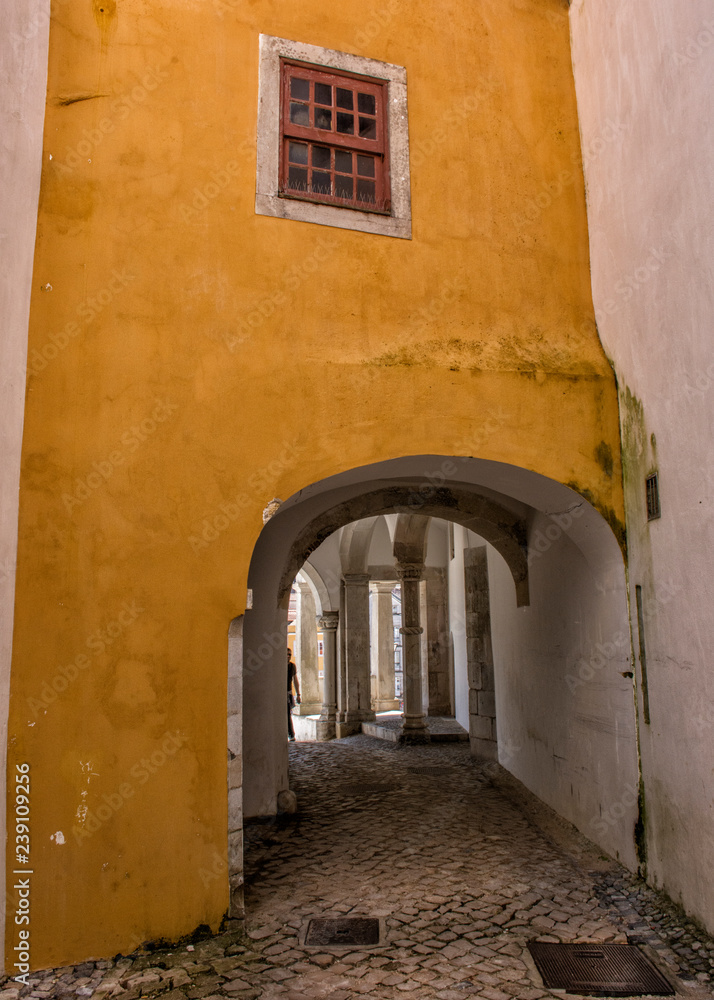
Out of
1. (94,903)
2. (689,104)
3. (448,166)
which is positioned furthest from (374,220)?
(94,903)

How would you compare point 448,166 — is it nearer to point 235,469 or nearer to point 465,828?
point 235,469

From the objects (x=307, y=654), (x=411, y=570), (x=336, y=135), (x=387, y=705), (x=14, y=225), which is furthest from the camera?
(x=307, y=654)

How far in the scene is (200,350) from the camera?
15.3ft

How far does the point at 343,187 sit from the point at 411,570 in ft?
27.0

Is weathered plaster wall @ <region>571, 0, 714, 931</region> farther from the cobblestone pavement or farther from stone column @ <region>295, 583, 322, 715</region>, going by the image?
stone column @ <region>295, 583, 322, 715</region>

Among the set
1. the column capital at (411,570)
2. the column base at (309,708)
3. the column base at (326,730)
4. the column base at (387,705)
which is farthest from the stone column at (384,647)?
the column capital at (411,570)

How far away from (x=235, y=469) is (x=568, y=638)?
3307 millimetres

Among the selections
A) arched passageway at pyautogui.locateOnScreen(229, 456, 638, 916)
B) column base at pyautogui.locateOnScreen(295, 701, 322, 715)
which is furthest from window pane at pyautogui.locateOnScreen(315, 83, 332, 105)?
column base at pyautogui.locateOnScreen(295, 701, 322, 715)

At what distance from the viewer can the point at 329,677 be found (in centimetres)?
1411

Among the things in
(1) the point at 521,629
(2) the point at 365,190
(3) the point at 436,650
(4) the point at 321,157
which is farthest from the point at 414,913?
(3) the point at 436,650

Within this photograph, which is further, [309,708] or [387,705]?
[387,705]

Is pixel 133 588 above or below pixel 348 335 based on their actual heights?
below

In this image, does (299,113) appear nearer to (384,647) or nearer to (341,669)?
(341,669)

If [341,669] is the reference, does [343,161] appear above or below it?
above
